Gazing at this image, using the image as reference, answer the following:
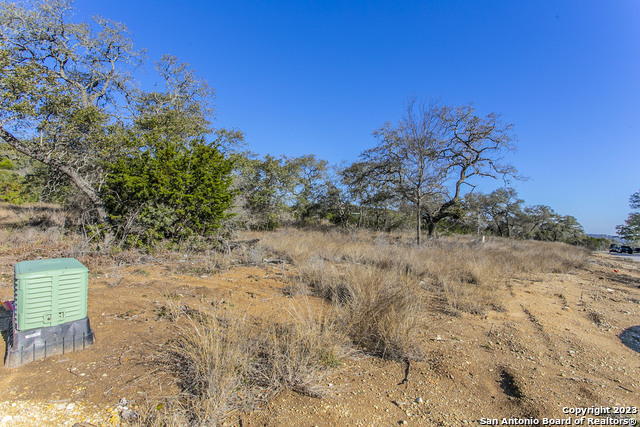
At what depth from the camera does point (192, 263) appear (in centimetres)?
707

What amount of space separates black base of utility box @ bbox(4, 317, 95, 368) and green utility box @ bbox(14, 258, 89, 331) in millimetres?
57

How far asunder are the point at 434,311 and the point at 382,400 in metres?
2.57

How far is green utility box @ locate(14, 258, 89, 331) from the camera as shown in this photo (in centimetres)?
253

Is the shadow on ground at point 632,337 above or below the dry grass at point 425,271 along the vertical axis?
below

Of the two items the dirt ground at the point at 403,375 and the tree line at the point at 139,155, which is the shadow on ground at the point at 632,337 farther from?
the tree line at the point at 139,155

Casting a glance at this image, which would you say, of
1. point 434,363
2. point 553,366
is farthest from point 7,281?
point 553,366

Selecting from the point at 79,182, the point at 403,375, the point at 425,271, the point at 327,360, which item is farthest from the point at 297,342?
the point at 79,182

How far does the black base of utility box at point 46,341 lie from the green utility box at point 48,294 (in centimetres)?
6

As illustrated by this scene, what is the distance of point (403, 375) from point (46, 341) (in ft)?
11.0

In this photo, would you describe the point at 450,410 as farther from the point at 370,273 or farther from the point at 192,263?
the point at 192,263

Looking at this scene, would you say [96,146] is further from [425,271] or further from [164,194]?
[425,271]

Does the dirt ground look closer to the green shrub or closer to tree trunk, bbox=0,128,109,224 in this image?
the green shrub

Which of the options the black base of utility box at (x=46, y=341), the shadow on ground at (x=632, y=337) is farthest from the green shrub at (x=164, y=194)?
the shadow on ground at (x=632, y=337)

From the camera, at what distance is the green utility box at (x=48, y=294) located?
2.53m
